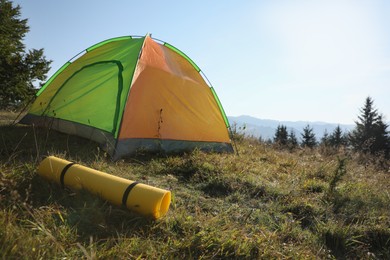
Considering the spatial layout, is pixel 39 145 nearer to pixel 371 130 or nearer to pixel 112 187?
pixel 112 187

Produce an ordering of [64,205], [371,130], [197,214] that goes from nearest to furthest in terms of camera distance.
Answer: [64,205] → [197,214] → [371,130]

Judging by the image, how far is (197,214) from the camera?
3307 millimetres

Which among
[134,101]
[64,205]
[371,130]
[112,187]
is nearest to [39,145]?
[134,101]

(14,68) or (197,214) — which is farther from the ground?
(14,68)

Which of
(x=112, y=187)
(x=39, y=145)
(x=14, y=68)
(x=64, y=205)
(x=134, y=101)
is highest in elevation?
(x=14, y=68)

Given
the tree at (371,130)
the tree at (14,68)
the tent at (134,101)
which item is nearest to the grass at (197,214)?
the tent at (134,101)

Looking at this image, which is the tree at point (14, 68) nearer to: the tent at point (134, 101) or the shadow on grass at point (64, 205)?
the tent at point (134, 101)

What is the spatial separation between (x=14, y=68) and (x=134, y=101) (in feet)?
34.9

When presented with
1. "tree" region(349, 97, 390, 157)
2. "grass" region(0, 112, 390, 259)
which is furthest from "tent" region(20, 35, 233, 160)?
"tree" region(349, 97, 390, 157)

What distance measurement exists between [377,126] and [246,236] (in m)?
36.1

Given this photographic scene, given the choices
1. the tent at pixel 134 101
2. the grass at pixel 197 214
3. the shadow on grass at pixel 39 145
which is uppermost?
the tent at pixel 134 101

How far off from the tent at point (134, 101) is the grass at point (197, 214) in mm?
433

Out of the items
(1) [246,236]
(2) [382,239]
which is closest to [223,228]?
(1) [246,236]

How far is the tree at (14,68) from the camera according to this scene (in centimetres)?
1301
